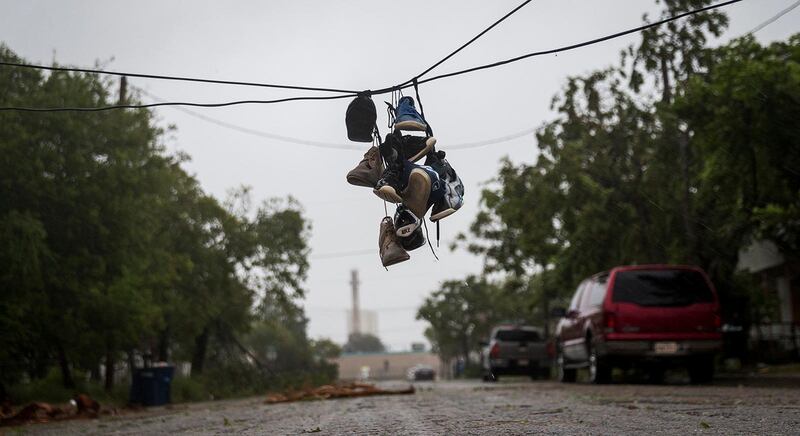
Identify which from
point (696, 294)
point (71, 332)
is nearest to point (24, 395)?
point (71, 332)

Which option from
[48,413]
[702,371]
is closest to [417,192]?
[48,413]

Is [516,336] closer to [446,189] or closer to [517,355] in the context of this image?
[517,355]

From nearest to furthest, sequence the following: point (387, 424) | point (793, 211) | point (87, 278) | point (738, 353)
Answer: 1. point (387, 424)
2. point (793, 211)
3. point (87, 278)
4. point (738, 353)

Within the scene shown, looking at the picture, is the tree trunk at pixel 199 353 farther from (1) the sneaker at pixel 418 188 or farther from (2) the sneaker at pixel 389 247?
(1) the sneaker at pixel 418 188

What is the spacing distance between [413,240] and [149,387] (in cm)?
1667

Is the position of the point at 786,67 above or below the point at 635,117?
below

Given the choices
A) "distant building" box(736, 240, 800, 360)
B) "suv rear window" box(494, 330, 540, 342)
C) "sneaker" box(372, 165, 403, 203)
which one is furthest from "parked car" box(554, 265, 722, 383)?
"suv rear window" box(494, 330, 540, 342)

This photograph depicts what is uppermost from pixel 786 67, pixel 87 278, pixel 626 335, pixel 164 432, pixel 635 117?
pixel 635 117

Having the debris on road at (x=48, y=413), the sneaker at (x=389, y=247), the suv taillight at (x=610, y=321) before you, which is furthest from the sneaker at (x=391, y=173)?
the debris on road at (x=48, y=413)

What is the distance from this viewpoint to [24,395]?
20688 mm

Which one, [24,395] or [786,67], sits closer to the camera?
[786,67]

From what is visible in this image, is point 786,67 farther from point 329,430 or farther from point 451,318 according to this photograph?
point 451,318

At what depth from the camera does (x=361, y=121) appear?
28.1 feet

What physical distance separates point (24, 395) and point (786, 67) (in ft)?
55.7
